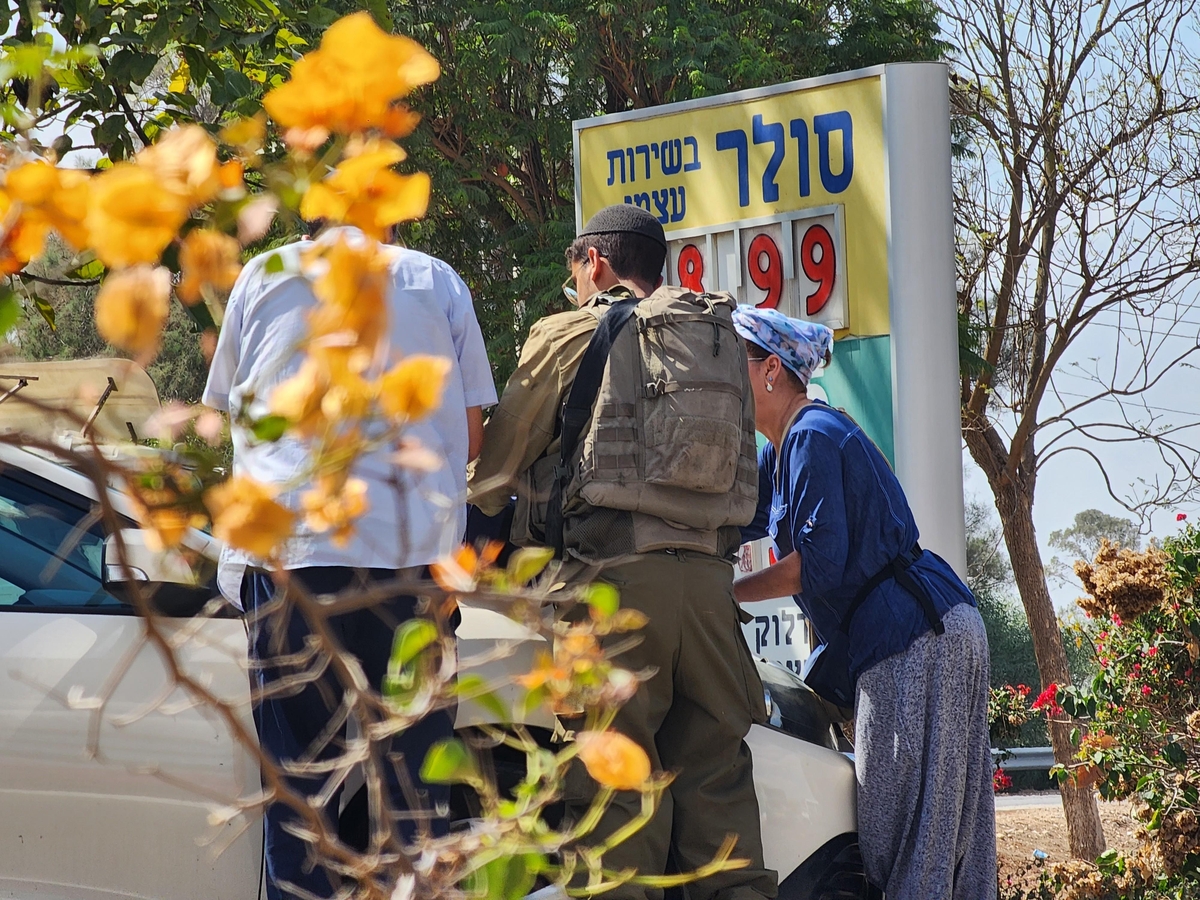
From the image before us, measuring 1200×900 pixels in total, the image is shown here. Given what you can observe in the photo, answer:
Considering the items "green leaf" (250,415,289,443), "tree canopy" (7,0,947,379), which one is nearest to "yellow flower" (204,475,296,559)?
"green leaf" (250,415,289,443)

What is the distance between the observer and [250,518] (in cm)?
71

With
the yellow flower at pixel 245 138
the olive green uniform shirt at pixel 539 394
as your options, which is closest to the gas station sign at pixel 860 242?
the olive green uniform shirt at pixel 539 394

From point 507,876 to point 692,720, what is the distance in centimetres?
224

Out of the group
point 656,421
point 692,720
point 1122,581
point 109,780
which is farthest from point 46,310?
point 1122,581

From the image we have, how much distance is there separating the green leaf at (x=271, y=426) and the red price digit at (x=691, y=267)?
17.5 feet

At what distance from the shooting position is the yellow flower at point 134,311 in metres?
0.71

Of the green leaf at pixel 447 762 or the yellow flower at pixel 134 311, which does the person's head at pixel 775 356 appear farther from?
the yellow flower at pixel 134 311

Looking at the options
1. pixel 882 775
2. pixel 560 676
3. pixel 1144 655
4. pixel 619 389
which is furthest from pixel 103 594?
pixel 1144 655

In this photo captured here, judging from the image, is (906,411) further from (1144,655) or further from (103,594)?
(103,594)

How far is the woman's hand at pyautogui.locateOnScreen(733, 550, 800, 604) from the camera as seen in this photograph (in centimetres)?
356

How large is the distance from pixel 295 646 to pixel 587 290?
1197 millimetres

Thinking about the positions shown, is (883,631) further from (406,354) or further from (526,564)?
(526,564)

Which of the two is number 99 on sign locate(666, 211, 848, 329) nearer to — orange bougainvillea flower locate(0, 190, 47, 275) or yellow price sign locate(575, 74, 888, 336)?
yellow price sign locate(575, 74, 888, 336)

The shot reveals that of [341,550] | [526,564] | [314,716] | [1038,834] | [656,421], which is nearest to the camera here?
[526,564]
